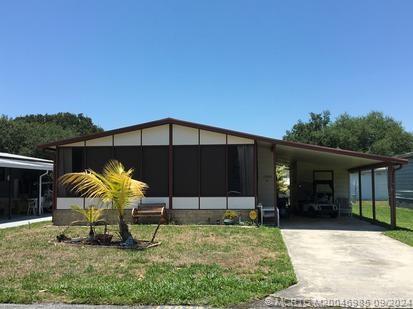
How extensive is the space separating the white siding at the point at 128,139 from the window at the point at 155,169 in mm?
408

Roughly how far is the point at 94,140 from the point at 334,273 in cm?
1164

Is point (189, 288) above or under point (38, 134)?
under

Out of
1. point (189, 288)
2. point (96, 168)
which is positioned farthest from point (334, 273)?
point (96, 168)

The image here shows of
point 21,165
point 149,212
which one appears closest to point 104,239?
point 149,212

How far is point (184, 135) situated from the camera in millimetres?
18062

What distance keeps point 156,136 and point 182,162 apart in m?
1.35

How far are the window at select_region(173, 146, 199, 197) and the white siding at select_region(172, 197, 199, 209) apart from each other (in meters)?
0.14

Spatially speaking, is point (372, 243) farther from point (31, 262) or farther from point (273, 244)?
point (31, 262)

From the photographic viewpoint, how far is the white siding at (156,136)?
18141 mm

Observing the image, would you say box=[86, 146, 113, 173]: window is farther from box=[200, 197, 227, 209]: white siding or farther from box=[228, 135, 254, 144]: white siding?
box=[228, 135, 254, 144]: white siding

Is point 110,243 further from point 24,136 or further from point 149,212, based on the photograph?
point 24,136

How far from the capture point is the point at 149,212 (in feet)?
56.6

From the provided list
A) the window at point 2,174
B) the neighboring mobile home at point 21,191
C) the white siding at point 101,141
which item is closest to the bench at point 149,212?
the white siding at point 101,141

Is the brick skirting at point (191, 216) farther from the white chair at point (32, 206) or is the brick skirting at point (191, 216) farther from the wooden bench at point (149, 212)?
the white chair at point (32, 206)
